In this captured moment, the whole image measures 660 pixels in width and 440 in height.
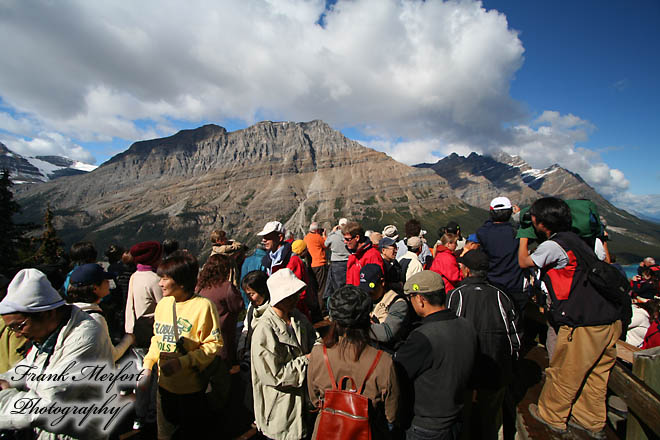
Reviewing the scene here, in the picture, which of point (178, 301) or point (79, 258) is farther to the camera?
point (79, 258)

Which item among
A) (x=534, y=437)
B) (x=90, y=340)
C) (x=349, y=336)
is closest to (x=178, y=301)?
(x=90, y=340)

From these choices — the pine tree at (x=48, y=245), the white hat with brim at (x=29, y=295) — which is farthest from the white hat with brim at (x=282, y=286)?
the pine tree at (x=48, y=245)

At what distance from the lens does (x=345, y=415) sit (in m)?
2.47

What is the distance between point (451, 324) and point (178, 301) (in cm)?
300

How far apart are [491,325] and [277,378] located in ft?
8.28

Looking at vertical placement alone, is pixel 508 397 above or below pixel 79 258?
below

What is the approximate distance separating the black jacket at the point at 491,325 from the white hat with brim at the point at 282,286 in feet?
6.54

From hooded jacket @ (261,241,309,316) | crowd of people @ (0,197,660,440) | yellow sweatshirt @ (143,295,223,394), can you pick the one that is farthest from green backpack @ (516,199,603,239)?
yellow sweatshirt @ (143,295,223,394)

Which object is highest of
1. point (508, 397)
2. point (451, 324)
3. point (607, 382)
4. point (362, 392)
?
point (451, 324)

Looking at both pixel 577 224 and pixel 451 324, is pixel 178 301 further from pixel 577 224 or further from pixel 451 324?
pixel 577 224

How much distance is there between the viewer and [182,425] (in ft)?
11.0

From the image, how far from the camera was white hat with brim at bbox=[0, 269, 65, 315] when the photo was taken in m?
2.57

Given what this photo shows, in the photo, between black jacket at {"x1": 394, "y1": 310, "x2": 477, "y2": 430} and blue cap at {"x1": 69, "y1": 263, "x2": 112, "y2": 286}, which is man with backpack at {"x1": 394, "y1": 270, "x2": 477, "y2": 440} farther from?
blue cap at {"x1": 69, "y1": 263, "x2": 112, "y2": 286}

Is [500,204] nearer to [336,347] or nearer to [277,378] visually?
[336,347]
